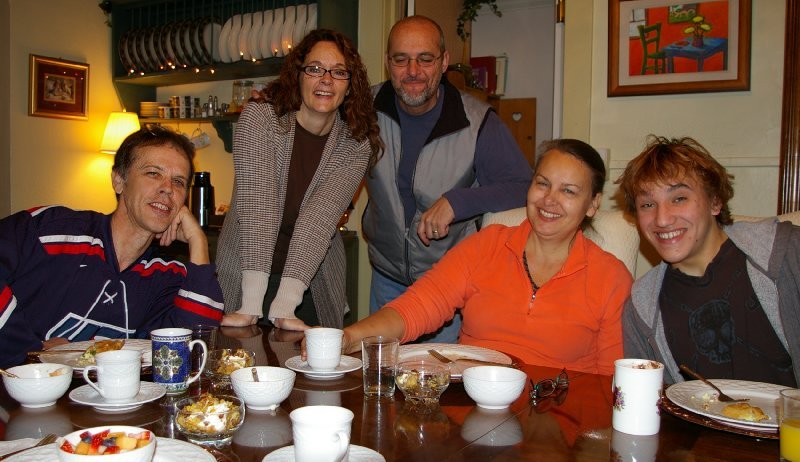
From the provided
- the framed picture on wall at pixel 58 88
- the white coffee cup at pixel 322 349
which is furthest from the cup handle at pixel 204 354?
the framed picture on wall at pixel 58 88

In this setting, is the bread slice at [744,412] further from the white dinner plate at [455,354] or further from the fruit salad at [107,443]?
the fruit salad at [107,443]

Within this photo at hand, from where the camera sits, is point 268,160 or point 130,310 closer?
point 130,310

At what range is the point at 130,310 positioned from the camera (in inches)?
72.3

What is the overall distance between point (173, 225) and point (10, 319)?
2.09 ft

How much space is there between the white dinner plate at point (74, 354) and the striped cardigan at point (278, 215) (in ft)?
1.46

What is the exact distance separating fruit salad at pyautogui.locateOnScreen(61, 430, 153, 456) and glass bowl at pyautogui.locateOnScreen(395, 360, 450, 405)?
1.65 ft

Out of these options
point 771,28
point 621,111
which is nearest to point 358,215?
point 621,111

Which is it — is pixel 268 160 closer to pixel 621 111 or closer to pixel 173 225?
pixel 173 225

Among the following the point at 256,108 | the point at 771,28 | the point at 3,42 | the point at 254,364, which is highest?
the point at 3,42

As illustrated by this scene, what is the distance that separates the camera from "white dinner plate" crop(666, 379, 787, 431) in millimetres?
1114

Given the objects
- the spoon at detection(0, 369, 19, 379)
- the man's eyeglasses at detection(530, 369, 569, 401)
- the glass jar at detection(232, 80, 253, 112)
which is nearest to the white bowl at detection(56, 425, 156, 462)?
the spoon at detection(0, 369, 19, 379)

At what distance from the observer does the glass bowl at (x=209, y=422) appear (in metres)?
1.02

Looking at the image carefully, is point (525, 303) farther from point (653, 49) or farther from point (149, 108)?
point (149, 108)

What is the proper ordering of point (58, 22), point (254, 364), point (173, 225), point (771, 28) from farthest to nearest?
point (58, 22), point (771, 28), point (173, 225), point (254, 364)
